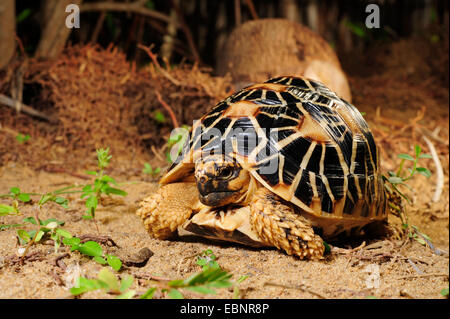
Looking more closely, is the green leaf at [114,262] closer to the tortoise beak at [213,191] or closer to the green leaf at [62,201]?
the tortoise beak at [213,191]

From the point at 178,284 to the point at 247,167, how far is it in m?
0.76

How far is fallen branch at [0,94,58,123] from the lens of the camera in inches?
163

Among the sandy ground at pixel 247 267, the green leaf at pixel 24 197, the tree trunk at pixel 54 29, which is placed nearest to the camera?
the sandy ground at pixel 247 267

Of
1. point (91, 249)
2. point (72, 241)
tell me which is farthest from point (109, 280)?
point (72, 241)

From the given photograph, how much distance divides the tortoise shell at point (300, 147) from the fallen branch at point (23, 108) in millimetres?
2334

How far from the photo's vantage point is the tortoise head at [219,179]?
2100 mm

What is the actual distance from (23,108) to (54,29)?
1125mm

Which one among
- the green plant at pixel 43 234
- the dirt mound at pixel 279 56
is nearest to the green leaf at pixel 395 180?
the dirt mound at pixel 279 56

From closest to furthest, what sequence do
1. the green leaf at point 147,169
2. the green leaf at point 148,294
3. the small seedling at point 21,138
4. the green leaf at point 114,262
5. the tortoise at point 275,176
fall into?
the green leaf at point 148,294, the green leaf at point 114,262, the tortoise at point 275,176, the green leaf at point 147,169, the small seedling at point 21,138

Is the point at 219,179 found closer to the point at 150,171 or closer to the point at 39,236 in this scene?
the point at 39,236

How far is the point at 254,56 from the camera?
4.60 m

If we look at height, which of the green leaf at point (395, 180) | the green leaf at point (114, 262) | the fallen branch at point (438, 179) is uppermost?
the green leaf at point (395, 180)

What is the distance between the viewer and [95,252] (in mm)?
1923
